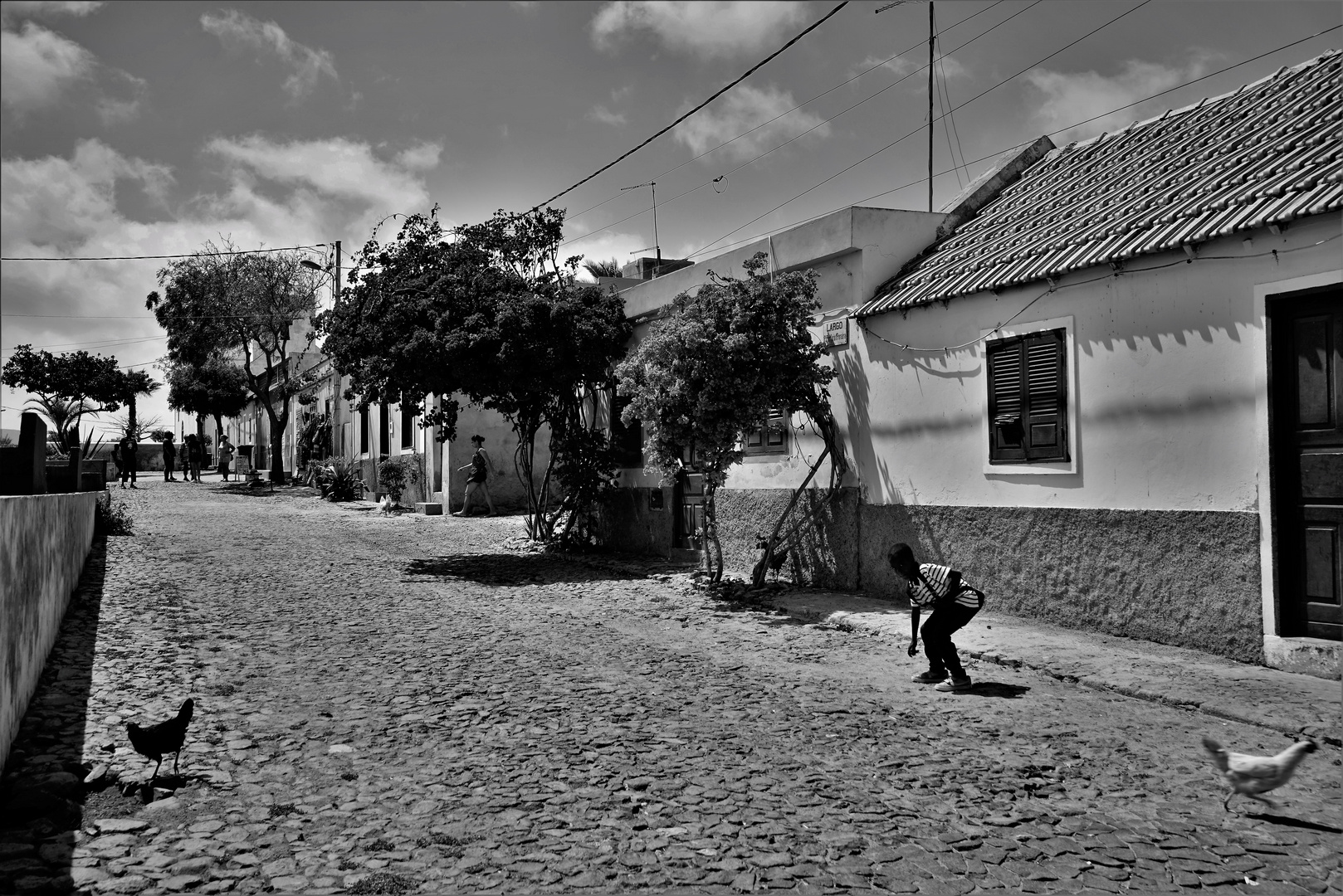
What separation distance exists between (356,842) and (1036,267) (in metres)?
7.42

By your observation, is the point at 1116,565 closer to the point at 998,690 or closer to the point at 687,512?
the point at 998,690

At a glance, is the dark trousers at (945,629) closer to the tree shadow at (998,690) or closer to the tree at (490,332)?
the tree shadow at (998,690)

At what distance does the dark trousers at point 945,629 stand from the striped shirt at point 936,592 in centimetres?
5

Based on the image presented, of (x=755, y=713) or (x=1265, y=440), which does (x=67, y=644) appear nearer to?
(x=755, y=713)

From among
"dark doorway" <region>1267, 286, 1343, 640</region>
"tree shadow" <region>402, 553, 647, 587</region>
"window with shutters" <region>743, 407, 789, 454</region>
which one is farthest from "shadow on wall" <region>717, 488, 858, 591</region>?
"dark doorway" <region>1267, 286, 1343, 640</region>

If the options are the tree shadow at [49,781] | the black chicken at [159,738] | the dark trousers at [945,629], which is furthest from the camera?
the dark trousers at [945,629]

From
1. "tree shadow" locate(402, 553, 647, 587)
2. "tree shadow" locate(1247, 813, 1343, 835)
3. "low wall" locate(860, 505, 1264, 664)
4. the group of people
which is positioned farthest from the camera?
the group of people

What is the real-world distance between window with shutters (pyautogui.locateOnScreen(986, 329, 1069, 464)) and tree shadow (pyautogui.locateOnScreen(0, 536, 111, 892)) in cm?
752

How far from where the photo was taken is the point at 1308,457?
7.04 m

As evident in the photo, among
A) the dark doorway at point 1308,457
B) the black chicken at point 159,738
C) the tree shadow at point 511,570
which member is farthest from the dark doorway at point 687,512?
the black chicken at point 159,738

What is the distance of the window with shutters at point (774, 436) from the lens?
1226cm

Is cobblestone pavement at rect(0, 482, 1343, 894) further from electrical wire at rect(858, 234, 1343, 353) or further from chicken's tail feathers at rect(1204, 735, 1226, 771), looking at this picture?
electrical wire at rect(858, 234, 1343, 353)

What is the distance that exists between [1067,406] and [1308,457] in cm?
209

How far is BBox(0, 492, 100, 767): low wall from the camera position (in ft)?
17.0
